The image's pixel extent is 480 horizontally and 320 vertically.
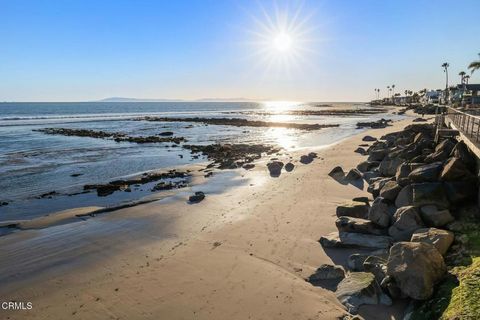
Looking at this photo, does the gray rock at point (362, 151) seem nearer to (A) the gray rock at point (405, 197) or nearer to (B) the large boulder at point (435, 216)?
(A) the gray rock at point (405, 197)

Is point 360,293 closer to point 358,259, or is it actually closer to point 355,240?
point 358,259

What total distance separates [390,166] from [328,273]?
8935 mm

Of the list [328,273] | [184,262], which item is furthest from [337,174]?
[184,262]

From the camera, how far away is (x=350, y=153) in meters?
24.6

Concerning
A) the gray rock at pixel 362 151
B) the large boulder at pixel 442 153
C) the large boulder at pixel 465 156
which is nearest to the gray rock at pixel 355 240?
the large boulder at pixel 465 156

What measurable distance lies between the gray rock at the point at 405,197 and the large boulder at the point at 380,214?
1.32 feet

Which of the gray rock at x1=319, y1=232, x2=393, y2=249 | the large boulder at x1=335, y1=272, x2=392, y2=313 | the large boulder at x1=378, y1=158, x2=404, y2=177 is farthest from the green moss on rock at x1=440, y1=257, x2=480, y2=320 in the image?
the large boulder at x1=378, y1=158, x2=404, y2=177

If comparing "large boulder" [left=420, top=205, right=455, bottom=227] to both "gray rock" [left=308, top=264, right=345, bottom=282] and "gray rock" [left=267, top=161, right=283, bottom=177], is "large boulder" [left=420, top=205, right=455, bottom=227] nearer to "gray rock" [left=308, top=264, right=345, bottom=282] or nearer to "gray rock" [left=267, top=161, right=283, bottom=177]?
"gray rock" [left=308, top=264, right=345, bottom=282]

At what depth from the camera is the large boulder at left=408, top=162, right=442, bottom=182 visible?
10422 mm

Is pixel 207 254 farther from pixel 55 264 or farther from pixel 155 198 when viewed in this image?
pixel 155 198

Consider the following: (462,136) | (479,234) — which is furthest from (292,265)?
(462,136)

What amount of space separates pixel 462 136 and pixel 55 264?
50.8 feet

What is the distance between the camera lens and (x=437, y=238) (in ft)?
24.5

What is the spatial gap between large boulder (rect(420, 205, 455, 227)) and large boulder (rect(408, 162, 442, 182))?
1565mm
